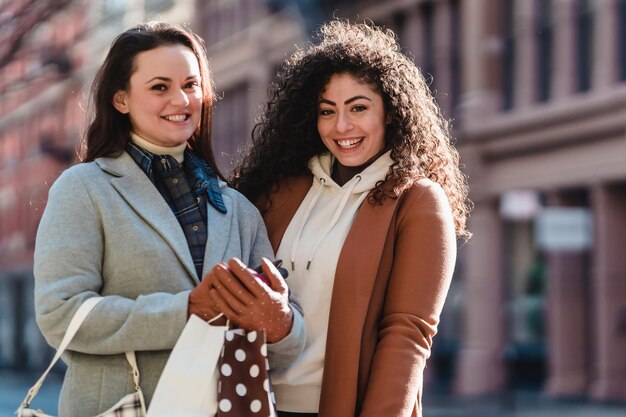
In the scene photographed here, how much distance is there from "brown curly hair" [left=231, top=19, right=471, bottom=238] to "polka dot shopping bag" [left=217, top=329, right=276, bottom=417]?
0.79 metres

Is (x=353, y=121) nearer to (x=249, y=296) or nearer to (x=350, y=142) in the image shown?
(x=350, y=142)

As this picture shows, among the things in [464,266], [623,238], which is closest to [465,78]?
[464,266]

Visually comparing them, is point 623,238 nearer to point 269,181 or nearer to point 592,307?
point 592,307

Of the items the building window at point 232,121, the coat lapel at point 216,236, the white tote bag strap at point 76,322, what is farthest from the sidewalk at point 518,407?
the white tote bag strap at point 76,322

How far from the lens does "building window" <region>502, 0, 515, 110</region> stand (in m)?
22.0

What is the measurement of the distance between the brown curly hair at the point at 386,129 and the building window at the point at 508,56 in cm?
1787

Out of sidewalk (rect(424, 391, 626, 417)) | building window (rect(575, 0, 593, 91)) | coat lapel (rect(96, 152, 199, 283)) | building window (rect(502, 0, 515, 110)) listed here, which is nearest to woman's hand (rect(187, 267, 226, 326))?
coat lapel (rect(96, 152, 199, 283))

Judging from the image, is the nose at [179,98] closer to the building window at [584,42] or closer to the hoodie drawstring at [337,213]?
the hoodie drawstring at [337,213]

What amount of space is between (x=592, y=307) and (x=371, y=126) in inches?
630

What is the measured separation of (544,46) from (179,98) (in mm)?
17952

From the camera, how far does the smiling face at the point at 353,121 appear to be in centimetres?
409

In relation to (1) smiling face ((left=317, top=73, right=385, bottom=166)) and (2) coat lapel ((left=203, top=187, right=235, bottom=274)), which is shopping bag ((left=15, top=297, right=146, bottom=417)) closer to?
(2) coat lapel ((left=203, top=187, right=235, bottom=274))

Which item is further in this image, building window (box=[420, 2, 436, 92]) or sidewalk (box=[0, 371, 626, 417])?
building window (box=[420, 2, 436, 92])

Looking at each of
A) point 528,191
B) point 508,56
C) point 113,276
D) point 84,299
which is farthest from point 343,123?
point 508,56
